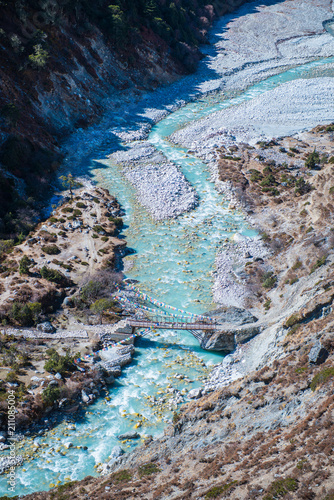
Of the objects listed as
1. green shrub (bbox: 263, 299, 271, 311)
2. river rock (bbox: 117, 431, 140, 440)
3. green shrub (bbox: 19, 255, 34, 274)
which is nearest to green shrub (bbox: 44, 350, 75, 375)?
river rock (bbox: 117, 431, 140, 440)

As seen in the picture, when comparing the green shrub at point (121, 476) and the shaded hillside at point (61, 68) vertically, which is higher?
the shaded hillside at point (61, 68)

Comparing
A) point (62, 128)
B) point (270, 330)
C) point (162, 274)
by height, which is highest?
point (62, 128)

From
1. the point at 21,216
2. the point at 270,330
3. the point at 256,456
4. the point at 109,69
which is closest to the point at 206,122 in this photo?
the point at 109,69

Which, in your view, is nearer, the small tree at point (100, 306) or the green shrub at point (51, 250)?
the small tree at point (100, 306)

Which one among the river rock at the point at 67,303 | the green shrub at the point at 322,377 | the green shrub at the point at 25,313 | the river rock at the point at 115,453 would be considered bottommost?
the river rock at the point at 115,453

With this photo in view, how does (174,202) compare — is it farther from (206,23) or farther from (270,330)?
(206,23)

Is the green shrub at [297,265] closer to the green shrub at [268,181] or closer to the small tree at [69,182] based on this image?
the green shrub at [268,181]

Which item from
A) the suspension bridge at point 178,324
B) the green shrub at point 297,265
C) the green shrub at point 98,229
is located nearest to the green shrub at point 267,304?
the suspension bridge at point 178,324
